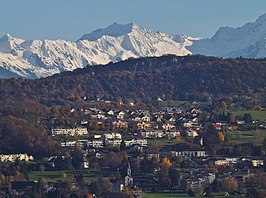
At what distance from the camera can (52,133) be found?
79062 millimetres

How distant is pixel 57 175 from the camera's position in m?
60.6

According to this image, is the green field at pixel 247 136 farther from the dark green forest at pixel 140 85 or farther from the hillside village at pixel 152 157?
the dark green forest at pixel 140 85

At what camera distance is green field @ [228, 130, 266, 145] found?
7025cm

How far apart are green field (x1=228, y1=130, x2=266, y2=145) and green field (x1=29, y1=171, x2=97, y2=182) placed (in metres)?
13.2

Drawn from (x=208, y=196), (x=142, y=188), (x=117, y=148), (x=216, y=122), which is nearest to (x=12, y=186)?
A: (x=142, y=188)

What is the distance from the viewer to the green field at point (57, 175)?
58.3 meters

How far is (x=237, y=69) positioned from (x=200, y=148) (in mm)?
46904

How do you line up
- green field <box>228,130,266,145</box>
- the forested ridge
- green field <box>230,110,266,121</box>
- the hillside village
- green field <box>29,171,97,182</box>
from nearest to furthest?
the hillside village < green field <box>29,171,97,182</box> < green field <box>228,130,266,145</box> < green field <box>230,110,266,121</box> < the forested ridge

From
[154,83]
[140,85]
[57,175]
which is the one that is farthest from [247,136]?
[154,83]

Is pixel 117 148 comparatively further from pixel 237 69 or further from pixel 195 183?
pixel 237 69

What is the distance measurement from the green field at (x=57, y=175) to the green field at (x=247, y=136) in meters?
13.2

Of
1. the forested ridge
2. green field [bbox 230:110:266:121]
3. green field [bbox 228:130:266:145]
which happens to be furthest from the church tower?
the forested ridge

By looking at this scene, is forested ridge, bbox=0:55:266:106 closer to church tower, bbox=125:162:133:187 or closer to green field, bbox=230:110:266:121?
green field, bbox=230:110:266:121

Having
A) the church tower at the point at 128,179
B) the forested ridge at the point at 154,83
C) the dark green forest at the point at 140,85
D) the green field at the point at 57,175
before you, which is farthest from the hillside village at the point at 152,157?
the forested ridge at the point at 154,83
